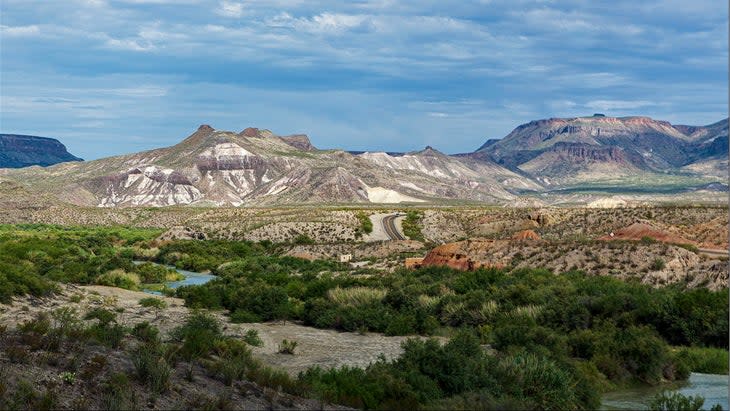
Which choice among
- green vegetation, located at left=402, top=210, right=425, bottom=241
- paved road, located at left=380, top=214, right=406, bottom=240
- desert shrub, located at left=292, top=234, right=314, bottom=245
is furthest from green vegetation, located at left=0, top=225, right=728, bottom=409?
green vegetation, located at left=402, top=210, right=425, bottom=241

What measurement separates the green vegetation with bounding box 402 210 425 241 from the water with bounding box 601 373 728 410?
81831 mm

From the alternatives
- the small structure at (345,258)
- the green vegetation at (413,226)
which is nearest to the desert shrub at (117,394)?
the small structure at (345,258)

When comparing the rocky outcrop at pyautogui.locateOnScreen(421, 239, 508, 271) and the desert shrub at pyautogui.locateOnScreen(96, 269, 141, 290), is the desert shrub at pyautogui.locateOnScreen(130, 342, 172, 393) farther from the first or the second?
the rocky outcrop at pyautogui.locateOnScreen(421, 239, 508, 271)

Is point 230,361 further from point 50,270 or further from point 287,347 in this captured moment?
point 50,270

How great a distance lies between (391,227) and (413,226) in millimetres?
4307

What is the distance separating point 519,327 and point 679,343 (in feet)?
23.3

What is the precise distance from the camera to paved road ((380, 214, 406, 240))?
106m

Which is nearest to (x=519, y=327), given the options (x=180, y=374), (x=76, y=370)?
(x=180, y=374)

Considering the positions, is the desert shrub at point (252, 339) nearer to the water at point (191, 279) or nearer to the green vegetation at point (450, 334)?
the green vegetation at point (450, 334)

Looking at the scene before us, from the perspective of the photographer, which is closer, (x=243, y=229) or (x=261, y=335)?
(x=261, y=335)

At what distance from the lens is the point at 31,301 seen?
3161 cm

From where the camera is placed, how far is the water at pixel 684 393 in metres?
19.8

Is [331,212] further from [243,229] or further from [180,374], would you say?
[180,374]

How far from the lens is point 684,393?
2094 centimetres
